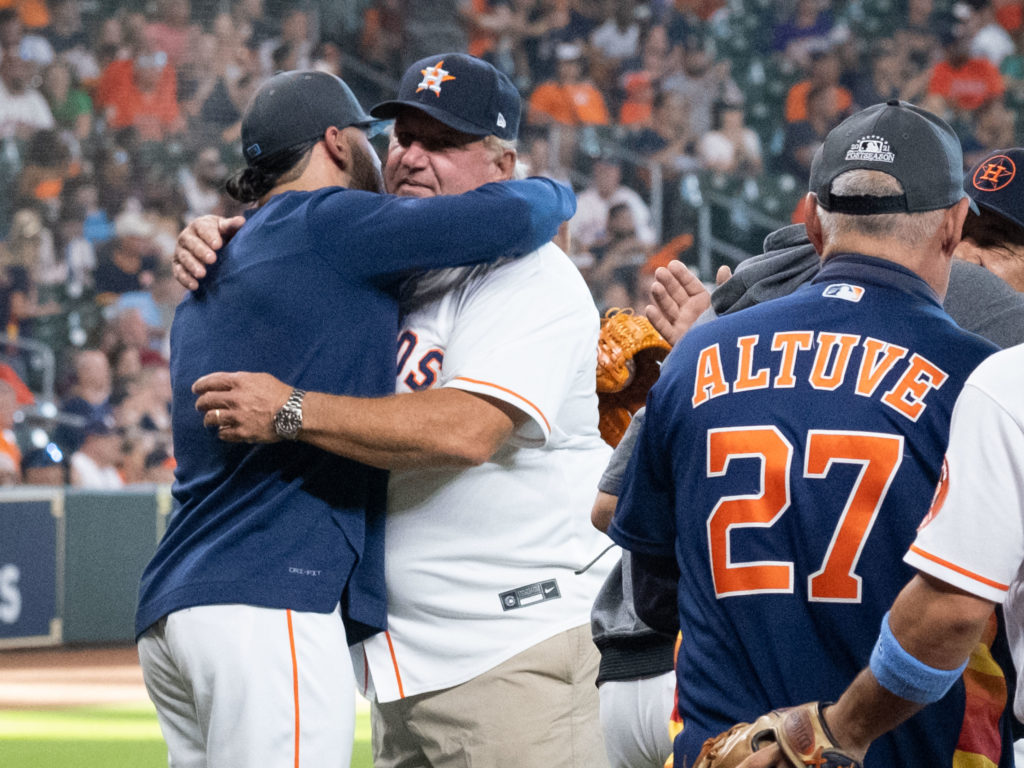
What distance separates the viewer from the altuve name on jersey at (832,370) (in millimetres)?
1723

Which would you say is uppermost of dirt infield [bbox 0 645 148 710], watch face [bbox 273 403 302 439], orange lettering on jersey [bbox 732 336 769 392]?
orange lettering on jersey [bbox 732 336 769 392]

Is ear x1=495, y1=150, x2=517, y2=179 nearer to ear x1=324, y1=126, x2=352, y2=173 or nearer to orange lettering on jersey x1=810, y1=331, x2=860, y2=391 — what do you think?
ear x1=324, y1=126, x2=352, y2=173

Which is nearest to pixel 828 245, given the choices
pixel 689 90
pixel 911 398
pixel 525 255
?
pixel 911 398

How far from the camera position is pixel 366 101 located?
12.5 meters

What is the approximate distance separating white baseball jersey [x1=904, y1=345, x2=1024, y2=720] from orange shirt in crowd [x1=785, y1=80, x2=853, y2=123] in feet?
40.0

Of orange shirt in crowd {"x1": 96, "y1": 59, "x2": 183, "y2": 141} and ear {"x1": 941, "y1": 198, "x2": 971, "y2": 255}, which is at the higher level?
ear {"x1": 941, "y1": 198, "x2": 971, "y2": 255}

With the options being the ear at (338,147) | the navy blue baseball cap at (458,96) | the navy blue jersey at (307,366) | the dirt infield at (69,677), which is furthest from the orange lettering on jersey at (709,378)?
the dirt infield at (69,677)

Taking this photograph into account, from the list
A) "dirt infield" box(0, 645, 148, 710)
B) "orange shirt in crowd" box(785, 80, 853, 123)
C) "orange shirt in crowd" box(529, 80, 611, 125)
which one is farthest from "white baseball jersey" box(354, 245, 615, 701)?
"orange shirt in crowd" box(785, 80, 853, 123)

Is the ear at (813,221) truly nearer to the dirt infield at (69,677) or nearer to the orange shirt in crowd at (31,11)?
the dirt infield at (69,677)

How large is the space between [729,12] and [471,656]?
12.7m

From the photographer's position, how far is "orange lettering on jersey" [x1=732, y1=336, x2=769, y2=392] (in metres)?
1.80

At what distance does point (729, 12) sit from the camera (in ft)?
45.7

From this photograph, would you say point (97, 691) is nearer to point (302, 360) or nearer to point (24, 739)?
point (24, 739)

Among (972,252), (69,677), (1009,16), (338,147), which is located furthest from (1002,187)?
(1009,16)
